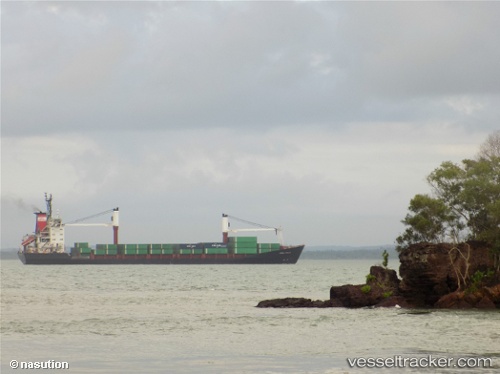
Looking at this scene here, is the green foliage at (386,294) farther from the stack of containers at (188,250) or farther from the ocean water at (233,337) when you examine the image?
the stack of containers at (188,250)

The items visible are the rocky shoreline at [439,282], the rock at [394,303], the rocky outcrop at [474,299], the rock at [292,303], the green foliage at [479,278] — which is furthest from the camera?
the rock at [292,303]

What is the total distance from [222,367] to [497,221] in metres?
28.6

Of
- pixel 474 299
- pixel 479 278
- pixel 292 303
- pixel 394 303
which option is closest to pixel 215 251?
pixel 292 303

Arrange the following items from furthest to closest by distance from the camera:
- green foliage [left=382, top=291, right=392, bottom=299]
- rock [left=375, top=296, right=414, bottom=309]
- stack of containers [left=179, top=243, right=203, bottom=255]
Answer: stack of containers [left=179, top=243, right=203, bottom=255] → green foliage [left=382, top=291, right=392, bottom=299] → rock [left=375, top=296, right=414, bottom=309]

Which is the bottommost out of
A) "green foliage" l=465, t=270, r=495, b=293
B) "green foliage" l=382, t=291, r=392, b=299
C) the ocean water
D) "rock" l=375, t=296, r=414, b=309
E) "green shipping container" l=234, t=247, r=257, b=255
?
the ocean water

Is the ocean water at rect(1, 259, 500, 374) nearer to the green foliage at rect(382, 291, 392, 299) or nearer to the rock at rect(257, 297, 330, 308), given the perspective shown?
the rock at rect(257, 297, 330, 308)

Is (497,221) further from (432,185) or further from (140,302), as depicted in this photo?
(140,302)

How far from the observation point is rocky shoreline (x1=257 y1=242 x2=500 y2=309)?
48656mm

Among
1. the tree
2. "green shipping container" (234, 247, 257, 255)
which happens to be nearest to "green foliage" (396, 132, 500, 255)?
the tree

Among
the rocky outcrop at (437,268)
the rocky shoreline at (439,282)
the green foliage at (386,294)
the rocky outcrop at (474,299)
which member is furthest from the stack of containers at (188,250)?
the rocky outcrop at (474,299)

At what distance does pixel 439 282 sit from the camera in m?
50.0

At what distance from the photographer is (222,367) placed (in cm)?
2836

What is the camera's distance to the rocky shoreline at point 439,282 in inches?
1916

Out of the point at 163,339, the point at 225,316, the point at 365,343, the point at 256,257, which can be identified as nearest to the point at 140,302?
the point at 225,316
